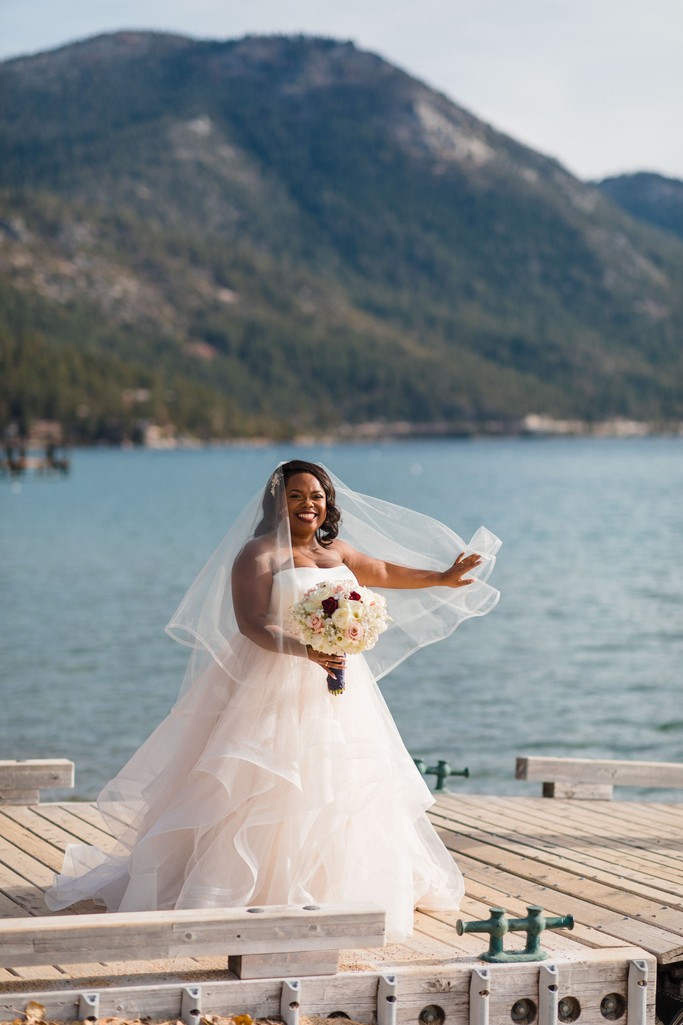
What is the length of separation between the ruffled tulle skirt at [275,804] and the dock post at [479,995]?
1.59 ft

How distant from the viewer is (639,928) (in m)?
5.87

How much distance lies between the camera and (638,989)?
17.7ft

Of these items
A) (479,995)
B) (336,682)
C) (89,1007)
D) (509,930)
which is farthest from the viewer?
(336,682)

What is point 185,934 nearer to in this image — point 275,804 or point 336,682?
point 275,804

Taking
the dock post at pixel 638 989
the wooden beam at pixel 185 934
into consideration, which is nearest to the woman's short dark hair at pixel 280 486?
the wooden beam at pixel 185 934

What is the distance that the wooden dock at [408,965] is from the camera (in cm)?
492

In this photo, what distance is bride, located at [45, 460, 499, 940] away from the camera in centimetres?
560

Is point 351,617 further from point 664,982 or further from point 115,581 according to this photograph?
point 115,581

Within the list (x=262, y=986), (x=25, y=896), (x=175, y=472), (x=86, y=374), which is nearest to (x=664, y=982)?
(x=262, y=986)

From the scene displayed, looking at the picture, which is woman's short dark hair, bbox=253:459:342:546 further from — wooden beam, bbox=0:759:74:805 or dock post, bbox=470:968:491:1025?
wooden beam, bbox=0:759:74:805

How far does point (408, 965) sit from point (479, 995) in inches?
11.7

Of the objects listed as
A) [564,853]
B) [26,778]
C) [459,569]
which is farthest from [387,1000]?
[26,778]

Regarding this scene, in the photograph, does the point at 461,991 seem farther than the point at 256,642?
No

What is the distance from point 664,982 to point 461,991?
1263mm
